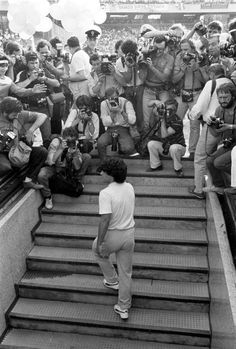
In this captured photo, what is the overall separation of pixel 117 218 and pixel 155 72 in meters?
2.61

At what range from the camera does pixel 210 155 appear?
441 cm

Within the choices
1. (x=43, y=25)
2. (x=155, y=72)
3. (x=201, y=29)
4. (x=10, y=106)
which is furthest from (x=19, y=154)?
(x=43, y=25)

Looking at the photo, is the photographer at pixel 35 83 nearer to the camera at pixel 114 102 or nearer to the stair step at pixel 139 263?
the camera at pixel 114 102

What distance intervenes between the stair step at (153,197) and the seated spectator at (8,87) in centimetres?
148

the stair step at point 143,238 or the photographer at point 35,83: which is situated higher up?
the photographer at point 35,83

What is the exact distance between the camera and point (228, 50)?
4.39 m

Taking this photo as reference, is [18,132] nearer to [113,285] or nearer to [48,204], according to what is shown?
[48,204]

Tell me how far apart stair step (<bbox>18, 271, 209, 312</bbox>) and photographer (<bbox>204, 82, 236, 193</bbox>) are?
4.16 feet

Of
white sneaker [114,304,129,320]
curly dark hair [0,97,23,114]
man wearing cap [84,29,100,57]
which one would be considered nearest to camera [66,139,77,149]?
curly dark hair [0,97,23,114]

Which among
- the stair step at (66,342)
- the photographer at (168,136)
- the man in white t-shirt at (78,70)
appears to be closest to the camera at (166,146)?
the photographer at (168,136)

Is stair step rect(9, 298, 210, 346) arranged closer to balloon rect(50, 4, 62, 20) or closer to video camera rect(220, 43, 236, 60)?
video camera rect(220, 43, 236, 60)

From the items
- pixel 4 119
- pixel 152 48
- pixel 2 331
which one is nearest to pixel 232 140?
pixel 152 48

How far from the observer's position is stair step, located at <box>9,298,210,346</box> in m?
3.72

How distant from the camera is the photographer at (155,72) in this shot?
507 centimetres
